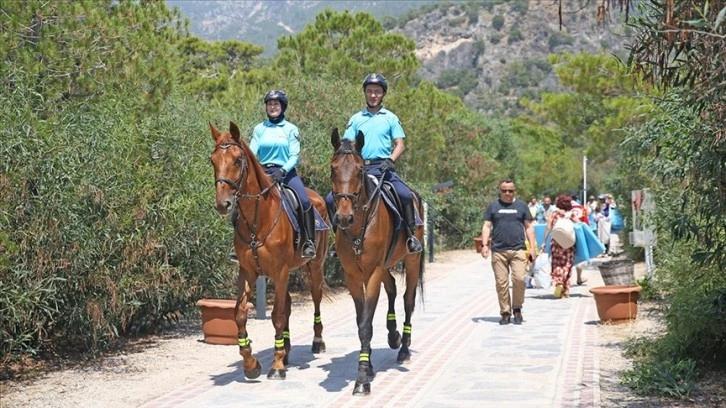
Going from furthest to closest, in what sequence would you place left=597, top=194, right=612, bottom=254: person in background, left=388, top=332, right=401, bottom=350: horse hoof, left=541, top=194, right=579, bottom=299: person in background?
left=597, top=194, right=612, bottom=254: person in background
left=541, top=194, right=579, bottom=299: person in background
left=388, top=332, right=401, bottom=350: horse hoof

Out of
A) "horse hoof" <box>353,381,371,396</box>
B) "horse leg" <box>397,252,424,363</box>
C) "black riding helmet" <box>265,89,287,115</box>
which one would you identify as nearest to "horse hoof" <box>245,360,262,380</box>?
"horse hoof" <box>353,381,371,396</box>

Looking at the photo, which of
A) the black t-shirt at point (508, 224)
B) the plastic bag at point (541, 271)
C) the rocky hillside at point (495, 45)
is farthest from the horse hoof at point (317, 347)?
the rocky hillside at point (495, 45)

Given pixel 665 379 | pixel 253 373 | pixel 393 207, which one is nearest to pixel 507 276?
pixel 393 207

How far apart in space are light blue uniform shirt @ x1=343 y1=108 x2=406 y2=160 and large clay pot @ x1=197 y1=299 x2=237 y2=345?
10.8 ft

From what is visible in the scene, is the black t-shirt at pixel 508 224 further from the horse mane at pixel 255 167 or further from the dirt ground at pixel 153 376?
the horse mane at pixel 255 167

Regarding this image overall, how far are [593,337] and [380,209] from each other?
4.51 m

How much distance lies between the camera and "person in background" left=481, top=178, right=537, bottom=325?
47.3ft

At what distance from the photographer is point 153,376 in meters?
10.5

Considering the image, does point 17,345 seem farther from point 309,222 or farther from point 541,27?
point 541,27

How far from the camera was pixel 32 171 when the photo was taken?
10156 mm

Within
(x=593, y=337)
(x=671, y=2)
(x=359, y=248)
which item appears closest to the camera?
(x=671, y=2)

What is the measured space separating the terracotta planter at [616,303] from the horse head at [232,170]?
6.33 m

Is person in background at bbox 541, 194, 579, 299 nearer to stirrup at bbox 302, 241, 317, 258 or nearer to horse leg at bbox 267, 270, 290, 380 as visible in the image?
stirrup at bbox 302, 241, 317, 258

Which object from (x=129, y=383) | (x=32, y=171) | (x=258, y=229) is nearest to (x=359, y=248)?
(x=258, y=229)
